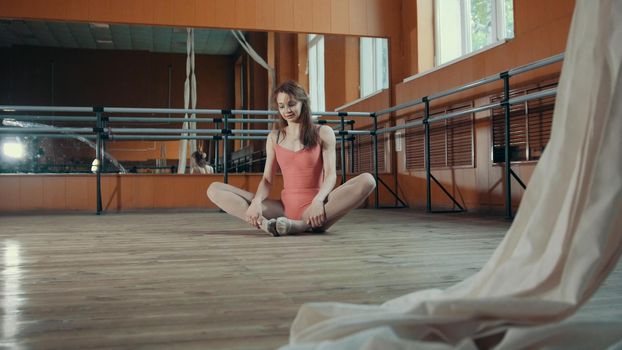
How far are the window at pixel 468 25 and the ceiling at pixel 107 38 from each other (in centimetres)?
372

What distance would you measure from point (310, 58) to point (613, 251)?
6824 mm

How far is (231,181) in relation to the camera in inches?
183

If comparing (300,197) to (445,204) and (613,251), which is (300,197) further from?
(445,204)

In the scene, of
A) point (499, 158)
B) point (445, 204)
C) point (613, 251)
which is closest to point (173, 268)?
point (613, 251)

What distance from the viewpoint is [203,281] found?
123 cm

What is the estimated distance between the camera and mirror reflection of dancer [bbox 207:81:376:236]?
2297mm

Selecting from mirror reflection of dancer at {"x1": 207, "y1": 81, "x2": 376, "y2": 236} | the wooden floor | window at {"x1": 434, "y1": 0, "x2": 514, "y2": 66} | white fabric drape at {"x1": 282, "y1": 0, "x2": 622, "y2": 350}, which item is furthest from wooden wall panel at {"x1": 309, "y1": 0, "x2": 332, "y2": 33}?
white fabric drape at {"x1": 282, "y1": 0, "x2": 622, "y2": 350}

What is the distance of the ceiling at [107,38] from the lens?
792 centimetres

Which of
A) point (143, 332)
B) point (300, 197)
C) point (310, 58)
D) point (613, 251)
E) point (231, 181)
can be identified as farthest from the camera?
point (310, 58)

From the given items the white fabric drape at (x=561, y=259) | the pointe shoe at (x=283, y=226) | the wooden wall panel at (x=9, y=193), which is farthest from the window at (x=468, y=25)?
the wooden wall panel at (x=9, y=193)

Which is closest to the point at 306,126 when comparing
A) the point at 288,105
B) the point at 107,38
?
the point at 288,105

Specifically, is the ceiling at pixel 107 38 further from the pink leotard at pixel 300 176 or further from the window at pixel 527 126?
the pink leotard at pixel 300 176

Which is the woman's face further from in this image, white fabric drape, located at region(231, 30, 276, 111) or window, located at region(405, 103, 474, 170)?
white fabric drape, located at region(231, 30, 276, 111)

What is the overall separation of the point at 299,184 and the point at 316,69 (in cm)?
504
